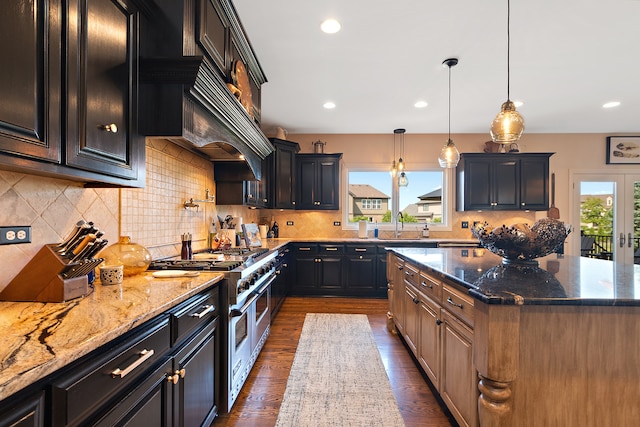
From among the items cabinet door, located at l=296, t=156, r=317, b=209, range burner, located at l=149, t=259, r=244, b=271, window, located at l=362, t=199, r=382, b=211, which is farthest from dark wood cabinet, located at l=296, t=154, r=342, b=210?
range burner, located at l=149, t=259, r=244, b=271

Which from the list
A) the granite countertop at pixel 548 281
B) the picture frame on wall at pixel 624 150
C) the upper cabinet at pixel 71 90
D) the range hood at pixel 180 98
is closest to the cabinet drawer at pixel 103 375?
the upper cabinet at pixel 71 90

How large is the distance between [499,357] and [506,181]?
470 cm

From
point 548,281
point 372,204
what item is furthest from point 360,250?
point 548,281

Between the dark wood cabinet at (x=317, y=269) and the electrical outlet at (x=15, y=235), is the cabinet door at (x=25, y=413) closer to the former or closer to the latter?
the electrical outlet at (x=15, y=235)

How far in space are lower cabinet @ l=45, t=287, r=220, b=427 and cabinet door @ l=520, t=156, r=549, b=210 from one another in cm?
532

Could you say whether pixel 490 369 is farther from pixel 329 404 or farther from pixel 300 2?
pixel 300 2

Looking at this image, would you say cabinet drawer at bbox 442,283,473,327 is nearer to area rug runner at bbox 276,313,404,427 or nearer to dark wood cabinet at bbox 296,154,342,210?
area rug runner at bbox 276,313,404,427

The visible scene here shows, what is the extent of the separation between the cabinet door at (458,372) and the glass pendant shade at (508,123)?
4.67ft

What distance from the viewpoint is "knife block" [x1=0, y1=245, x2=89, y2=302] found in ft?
3.83

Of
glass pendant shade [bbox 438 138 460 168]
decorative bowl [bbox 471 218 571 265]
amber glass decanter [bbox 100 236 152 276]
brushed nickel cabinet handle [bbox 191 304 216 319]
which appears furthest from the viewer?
glass pendant shade [bbox 438 138 460 168]

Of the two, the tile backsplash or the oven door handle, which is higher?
the tile backsplash

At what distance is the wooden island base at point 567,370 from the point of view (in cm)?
132

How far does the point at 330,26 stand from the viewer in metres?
2.52

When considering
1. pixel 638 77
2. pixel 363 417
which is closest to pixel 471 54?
pixel 638 77
